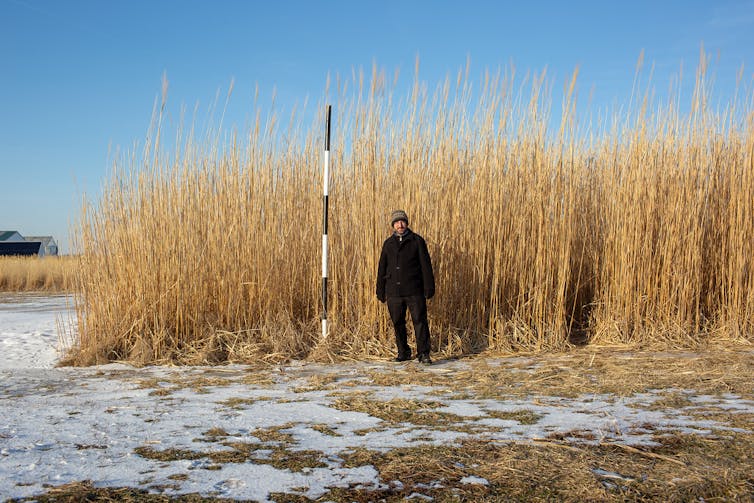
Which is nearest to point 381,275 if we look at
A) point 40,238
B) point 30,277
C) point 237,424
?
point 237,424

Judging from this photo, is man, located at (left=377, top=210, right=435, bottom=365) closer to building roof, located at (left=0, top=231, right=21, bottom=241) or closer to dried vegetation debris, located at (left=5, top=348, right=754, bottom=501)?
dried vegetation debris, located at (left=5, top=348, right=754, bottom=501)

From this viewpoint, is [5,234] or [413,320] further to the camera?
[5,234]

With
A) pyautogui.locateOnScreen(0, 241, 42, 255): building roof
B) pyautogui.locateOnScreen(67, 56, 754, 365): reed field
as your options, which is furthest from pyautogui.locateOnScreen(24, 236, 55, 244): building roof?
pyautogui.locateOnScreen(67, 56, 754, 365): reed field

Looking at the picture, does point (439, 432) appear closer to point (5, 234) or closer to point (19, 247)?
point (19, 247)

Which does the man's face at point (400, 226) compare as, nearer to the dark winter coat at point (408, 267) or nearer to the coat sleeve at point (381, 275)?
the dark winter coat at point (408, 267)

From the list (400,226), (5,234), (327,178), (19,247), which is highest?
(5,234)

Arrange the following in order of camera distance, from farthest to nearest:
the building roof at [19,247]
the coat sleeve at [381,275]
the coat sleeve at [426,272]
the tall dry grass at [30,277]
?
the building roof at [19,247] < the tall dry grass at [30,277] < the coat sleeve at [381,275] < the coat sleeve at [426,272]

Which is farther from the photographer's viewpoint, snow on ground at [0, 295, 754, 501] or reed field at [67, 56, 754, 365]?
reed field at [67, 56, 754, 365]

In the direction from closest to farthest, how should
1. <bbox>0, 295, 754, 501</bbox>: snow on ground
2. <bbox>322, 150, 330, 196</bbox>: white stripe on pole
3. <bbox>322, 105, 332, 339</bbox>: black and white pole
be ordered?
1. <bbox>0, 295, 754, 501</bbox>: snow on ground
2. <bbox>322, 105, 332, 339</bbox>: black and white pole
3. <bbox>322, 150, 330, 196</bbox>: white stripe on pole

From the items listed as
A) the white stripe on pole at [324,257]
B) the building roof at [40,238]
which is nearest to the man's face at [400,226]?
the white stripe on pole at [324,257]

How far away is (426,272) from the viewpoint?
216 inches

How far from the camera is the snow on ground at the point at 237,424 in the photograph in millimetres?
2572

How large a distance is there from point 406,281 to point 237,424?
2.39 metres

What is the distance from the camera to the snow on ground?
8.44 ft
